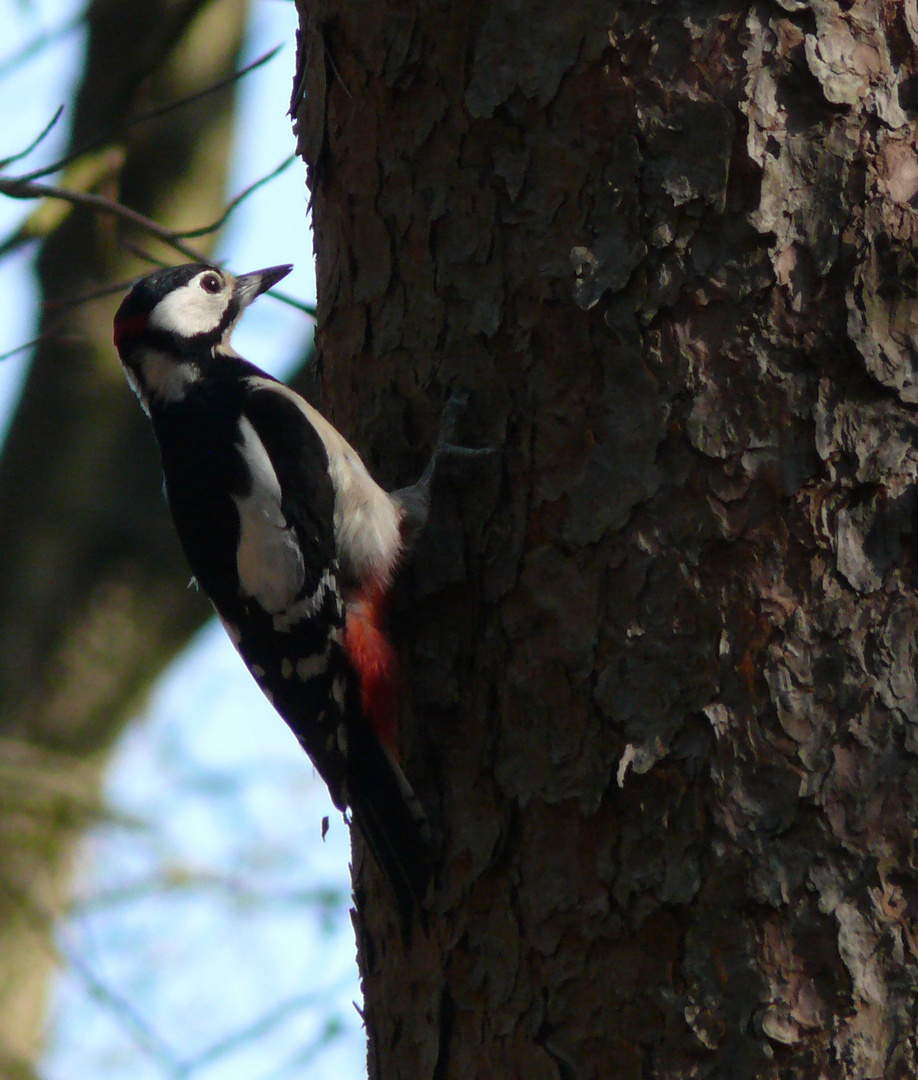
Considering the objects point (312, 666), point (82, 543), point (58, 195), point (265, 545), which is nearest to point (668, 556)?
point (312, 666)

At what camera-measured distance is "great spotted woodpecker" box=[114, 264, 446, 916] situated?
2508 millimetres

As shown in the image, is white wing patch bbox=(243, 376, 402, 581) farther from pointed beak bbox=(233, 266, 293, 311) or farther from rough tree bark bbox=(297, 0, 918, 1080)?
pointed beak bbox=(233, 266, 293, 311)

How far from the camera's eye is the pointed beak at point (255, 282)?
371 cm

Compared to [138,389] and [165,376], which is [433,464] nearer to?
[165,376]

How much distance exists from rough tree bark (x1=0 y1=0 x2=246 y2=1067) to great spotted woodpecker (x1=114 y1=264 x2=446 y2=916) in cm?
128

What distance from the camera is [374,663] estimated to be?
8.51 feet

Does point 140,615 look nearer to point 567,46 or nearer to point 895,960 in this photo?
point 567,46

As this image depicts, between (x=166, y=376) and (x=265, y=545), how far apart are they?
0.79 m

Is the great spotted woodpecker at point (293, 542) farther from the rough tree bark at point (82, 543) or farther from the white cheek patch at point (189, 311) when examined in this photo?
the rough tree bark at point (82, 543)

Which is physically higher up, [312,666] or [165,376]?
[165,376]

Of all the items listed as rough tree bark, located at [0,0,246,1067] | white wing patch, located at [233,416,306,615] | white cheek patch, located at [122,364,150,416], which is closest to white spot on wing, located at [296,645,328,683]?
white wing patch, located at [233,416,306,615]

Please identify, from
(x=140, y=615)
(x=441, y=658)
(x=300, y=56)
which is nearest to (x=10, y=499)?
(x=140, y=615)

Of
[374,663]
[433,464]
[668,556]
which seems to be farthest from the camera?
[374,663]

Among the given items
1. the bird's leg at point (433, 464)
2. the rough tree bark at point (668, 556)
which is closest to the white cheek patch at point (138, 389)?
the bird's leg at point (433, 464)
